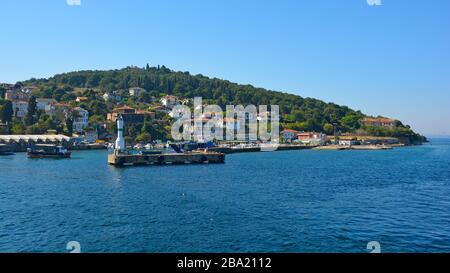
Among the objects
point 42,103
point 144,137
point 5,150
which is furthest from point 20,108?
point 144,137

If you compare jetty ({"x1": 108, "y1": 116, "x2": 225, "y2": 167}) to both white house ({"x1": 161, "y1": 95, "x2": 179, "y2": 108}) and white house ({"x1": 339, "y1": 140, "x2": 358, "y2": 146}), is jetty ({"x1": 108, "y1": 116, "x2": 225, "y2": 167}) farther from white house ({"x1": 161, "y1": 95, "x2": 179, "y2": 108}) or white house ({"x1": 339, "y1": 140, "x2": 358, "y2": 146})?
white house ({"x1": 161, "y1": 95, "x2": 179, "y2": 108})

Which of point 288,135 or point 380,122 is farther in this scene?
point 380,122

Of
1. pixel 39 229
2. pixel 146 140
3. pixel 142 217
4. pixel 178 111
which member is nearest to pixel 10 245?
pixel 39 229

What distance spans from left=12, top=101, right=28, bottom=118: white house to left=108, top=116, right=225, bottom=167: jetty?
155 ft

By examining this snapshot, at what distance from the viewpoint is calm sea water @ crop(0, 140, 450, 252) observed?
499 inches

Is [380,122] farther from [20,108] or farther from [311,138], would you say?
[20,108]

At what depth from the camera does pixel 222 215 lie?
55.1ft

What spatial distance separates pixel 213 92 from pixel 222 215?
379 ft
